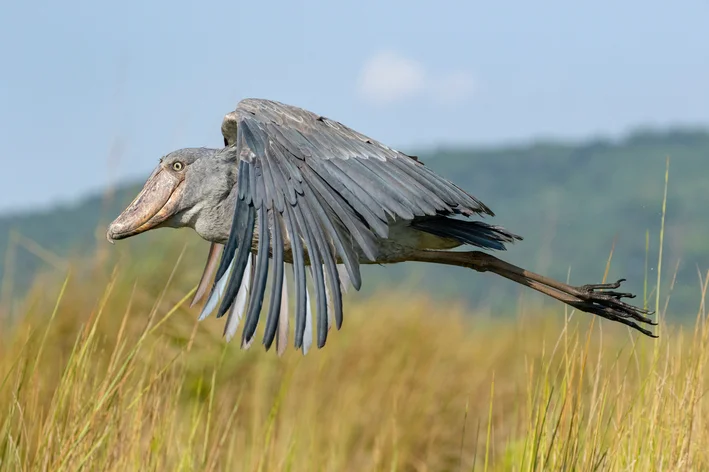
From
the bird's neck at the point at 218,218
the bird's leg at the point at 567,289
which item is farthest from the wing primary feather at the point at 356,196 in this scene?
the bird's leg at the point at 567,289

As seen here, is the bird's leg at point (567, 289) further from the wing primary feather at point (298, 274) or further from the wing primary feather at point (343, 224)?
the wing primary feather at point (298, 274)

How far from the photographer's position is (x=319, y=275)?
2971mm

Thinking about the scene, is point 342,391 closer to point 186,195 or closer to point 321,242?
point 186,195

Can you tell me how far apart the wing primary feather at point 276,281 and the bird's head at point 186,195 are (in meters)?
0.40

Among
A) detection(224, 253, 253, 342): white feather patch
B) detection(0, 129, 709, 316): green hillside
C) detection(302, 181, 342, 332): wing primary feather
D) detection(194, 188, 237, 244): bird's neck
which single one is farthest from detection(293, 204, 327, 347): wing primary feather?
detection(0, 129, 709, 316): green hillside

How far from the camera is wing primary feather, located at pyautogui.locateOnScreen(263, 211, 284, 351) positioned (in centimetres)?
282

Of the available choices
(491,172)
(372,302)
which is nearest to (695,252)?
(491,172)

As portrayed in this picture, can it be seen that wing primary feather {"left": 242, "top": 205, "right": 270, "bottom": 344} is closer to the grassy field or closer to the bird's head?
the bird's head

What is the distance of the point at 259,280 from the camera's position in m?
2.88

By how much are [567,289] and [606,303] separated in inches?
5.7

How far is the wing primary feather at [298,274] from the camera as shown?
284cm

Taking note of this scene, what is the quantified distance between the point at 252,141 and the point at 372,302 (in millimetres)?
5604

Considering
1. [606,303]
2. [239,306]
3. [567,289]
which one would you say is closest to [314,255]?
[239,306]

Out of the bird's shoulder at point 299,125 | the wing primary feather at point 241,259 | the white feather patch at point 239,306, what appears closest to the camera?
the wing primary feather at point 241,259
